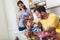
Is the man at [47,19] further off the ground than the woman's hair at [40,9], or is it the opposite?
the woman's hair at [40,9]

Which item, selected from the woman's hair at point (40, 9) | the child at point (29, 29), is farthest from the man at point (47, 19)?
the child at point (29, 29)

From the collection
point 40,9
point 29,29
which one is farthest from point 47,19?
point 29,29

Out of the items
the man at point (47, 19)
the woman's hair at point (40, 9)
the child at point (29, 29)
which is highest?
the woman's hair at point (40, 9)

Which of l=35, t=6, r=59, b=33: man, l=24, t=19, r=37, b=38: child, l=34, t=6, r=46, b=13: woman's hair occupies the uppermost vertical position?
l=34, t=6, r=46, b=13: woman's hair

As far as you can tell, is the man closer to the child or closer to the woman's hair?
the woman's hair

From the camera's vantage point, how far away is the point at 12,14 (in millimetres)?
1488

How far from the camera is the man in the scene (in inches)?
49.9

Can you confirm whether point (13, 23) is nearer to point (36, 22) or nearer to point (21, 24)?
point (21, 24)

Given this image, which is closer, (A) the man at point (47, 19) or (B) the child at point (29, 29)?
(A) the man at point (47, 19)

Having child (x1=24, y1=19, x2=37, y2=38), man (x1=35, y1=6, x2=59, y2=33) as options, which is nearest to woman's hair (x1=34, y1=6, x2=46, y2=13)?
man (x1=35, y1=6, x2=59, y2=33)

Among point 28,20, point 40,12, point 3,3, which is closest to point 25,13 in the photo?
point 28,20

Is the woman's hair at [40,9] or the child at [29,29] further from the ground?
the woman's hair at [40,9]

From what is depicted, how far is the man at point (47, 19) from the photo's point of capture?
1.27 meters

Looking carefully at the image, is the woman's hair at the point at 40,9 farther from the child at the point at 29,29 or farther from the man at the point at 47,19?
the child at the point at 29,29
